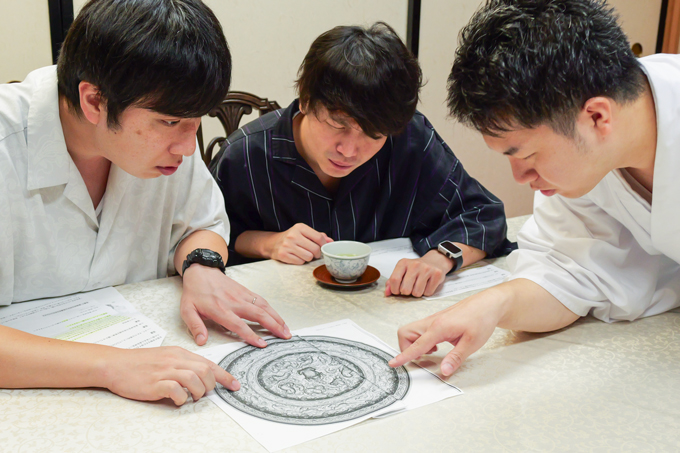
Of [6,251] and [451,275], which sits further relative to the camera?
[451,275]

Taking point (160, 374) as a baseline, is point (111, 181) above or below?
above

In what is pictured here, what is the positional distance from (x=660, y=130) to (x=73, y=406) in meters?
1.05

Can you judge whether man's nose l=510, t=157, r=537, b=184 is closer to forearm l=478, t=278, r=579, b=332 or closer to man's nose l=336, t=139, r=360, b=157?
forearm l=478, t=278, r=579, b=332

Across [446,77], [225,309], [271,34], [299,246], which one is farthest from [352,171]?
[446,77]

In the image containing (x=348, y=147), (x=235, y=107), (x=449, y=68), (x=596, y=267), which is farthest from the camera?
(x=449, y=68)

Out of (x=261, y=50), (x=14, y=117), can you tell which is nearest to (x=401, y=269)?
(x=14, y=117)

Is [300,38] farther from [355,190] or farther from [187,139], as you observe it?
[187,139]

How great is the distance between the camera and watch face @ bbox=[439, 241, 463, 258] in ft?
4.54

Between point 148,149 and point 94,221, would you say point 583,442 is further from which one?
point 94,221

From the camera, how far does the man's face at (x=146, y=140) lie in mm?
1031

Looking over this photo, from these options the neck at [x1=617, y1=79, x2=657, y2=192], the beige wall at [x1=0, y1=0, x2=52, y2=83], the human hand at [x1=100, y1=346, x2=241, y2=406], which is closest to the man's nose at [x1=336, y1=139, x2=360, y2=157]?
the neck at [x1=617, y1=79, x2=657, y2=192]

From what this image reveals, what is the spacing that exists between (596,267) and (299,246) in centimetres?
69

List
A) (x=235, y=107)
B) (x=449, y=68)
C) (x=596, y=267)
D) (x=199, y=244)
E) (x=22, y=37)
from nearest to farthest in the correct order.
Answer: (x=596, y=267)
(x=199, y=244)
(x=235, y=107)
(x=22, y=37)
(x=449, y=68)

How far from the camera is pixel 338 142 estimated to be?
1463 millimetres
